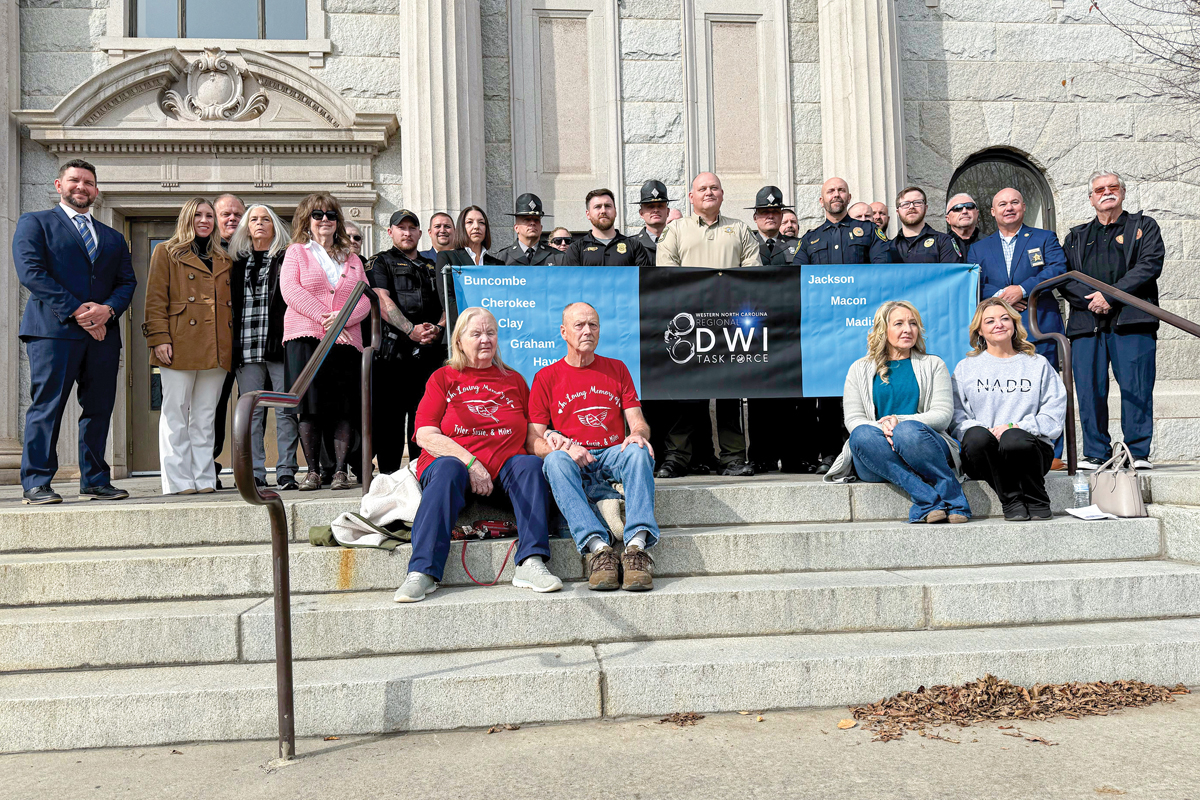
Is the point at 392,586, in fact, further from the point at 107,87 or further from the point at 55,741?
the point at 107,87

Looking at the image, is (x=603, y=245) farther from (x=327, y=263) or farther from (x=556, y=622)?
(x=556, y=622)

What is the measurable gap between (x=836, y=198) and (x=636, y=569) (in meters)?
4.08

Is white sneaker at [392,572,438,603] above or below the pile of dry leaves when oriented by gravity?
above

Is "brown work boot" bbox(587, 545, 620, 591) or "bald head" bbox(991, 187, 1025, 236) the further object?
"bald head" bbox(991, 187, 1025, 236)

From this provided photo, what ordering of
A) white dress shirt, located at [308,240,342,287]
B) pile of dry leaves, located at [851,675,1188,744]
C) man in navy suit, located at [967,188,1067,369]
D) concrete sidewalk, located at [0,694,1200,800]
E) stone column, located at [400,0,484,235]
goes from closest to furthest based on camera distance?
concrete sidewalk, located at [0,694,1200,800] → pile of dry leaves, located at [851,675,1188,744] → white dress shirt, located at [308,240,342,287] → man in navy suit, located at [967,188,1067,369] → stone column, located at [400,0,484,235]

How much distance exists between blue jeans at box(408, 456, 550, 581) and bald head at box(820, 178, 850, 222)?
12.4 ft

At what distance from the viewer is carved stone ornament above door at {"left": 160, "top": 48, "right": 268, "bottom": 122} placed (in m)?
9.23

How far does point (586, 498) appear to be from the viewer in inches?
180

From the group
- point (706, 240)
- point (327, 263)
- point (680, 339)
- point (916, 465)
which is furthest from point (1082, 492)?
point (327, 263)

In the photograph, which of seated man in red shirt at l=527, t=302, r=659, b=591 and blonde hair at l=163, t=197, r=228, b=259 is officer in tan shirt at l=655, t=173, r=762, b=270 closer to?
seated man in red shirt at l=527, t=302, r=659, b=591

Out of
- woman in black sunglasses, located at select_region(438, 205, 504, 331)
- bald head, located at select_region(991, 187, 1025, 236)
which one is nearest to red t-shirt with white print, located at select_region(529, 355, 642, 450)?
woman in black sunglasses, located at select_region(438, 205, 504, 331)

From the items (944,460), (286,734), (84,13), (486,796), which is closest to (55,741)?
(286,734)

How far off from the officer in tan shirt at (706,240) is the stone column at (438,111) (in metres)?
3.05

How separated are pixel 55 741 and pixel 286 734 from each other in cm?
103
